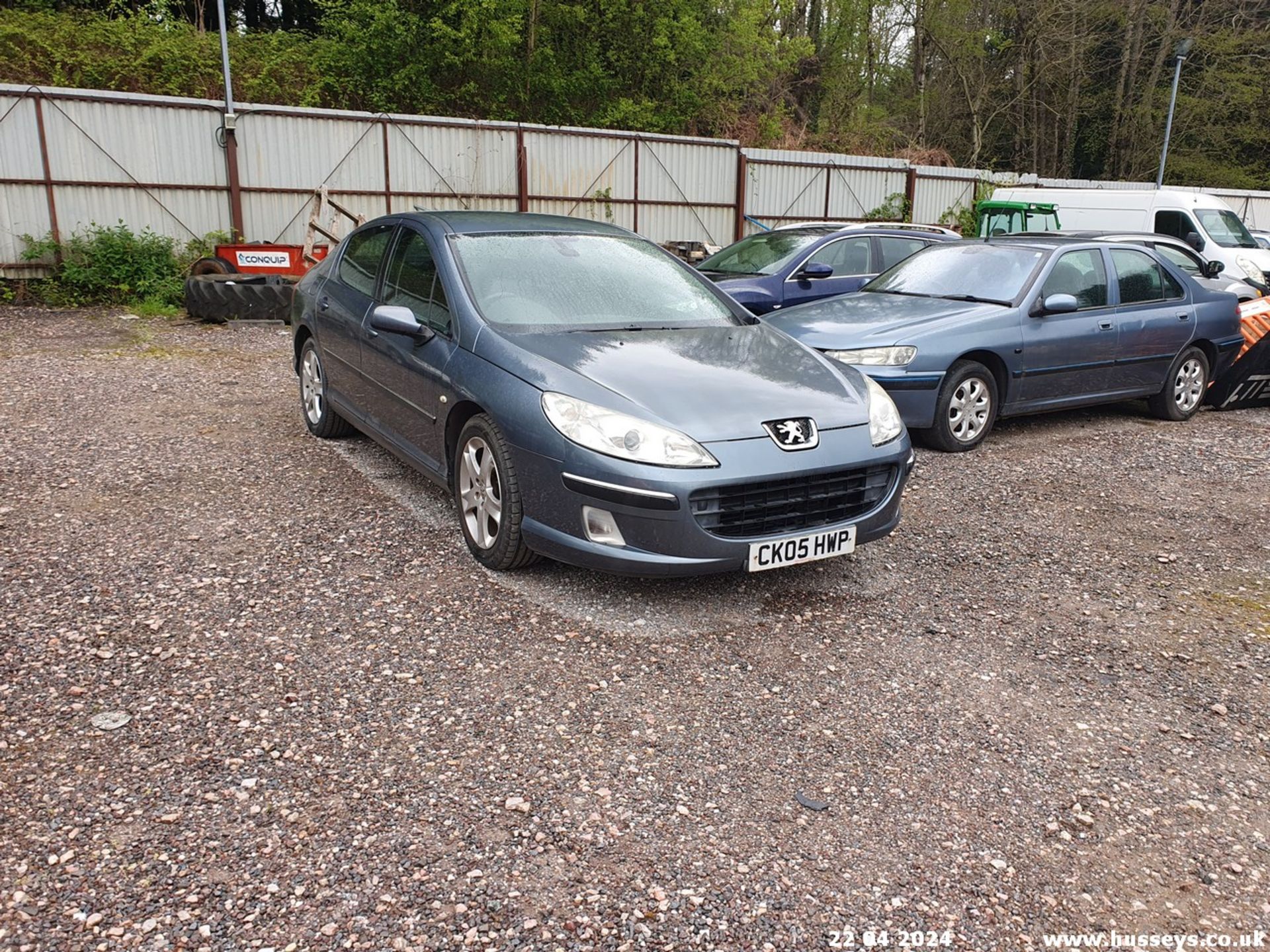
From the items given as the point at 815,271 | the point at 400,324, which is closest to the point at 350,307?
the point at 400,324

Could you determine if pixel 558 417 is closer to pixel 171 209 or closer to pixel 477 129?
pixel 171 209

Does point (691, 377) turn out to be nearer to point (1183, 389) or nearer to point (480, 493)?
point (480, 493)

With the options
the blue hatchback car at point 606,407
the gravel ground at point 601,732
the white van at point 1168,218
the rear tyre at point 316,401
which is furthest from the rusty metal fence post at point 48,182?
the white van at point 1168,218

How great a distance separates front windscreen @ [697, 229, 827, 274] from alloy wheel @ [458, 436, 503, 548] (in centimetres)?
631

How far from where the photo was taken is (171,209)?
46.5 ft

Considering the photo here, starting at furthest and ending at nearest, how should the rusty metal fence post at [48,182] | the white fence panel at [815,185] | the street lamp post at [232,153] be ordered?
the white fence panel at [815,185] < the street lamp post at [232,153] < the rusty metal fence post at [48,182]

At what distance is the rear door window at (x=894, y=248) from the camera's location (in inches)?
422

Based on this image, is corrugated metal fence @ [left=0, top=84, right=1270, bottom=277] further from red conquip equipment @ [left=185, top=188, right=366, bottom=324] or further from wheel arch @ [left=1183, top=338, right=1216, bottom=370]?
wheel arch @ [left=1183, top=338, right=1216, bottom=370]

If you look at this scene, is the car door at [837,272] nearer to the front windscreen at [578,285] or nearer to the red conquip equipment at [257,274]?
the front windscreen at [578,285]

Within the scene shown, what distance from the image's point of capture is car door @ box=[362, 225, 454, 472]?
4809mm

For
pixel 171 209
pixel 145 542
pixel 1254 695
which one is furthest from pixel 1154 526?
pixel 171 209

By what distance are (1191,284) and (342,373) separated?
7.00 m

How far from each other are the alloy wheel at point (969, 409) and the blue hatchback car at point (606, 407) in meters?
2.32

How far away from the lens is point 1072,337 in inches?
292
